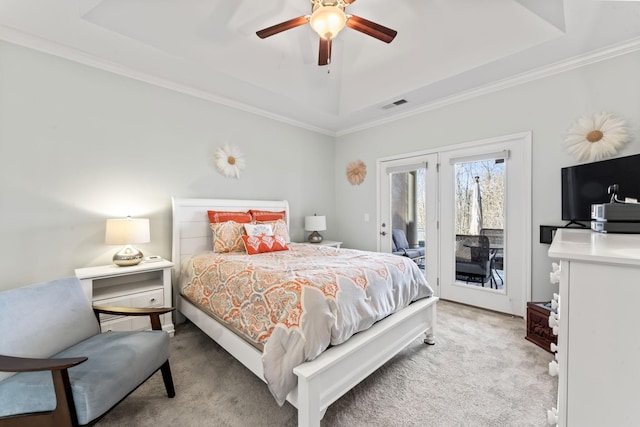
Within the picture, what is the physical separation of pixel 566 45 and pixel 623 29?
35 cm

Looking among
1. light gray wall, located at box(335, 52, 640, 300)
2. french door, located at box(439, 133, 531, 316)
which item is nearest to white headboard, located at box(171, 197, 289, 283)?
light gray wall, located at box(335, 52, 640, 300)

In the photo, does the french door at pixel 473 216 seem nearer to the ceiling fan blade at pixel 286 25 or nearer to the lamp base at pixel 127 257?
the ceiling fan blade at pixel 286 25

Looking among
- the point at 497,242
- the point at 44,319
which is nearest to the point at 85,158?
the point at 44,319

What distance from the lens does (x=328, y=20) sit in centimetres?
193

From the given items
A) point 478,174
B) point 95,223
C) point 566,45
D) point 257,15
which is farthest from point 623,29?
point 95,223

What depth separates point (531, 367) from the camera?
2086 mm

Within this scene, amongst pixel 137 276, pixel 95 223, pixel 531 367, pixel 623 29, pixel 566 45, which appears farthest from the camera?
pixel 137 276

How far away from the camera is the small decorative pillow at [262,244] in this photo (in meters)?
2.86

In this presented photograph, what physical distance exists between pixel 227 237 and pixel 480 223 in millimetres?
3102

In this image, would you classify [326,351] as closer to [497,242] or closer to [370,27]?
[370,27]

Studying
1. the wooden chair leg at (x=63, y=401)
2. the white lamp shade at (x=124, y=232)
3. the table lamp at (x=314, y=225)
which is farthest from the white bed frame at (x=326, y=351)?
the table lamp at (x=314, y=225)

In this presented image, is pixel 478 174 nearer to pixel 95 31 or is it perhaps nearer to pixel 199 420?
pixel 199 420

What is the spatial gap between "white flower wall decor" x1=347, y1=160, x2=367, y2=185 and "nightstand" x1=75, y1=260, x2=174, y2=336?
3.12m

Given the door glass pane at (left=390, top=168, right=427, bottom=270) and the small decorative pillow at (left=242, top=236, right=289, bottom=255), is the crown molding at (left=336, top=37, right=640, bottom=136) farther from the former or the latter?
the small decorative pillow at (left=242, top=236, right=289, bottom=255)
